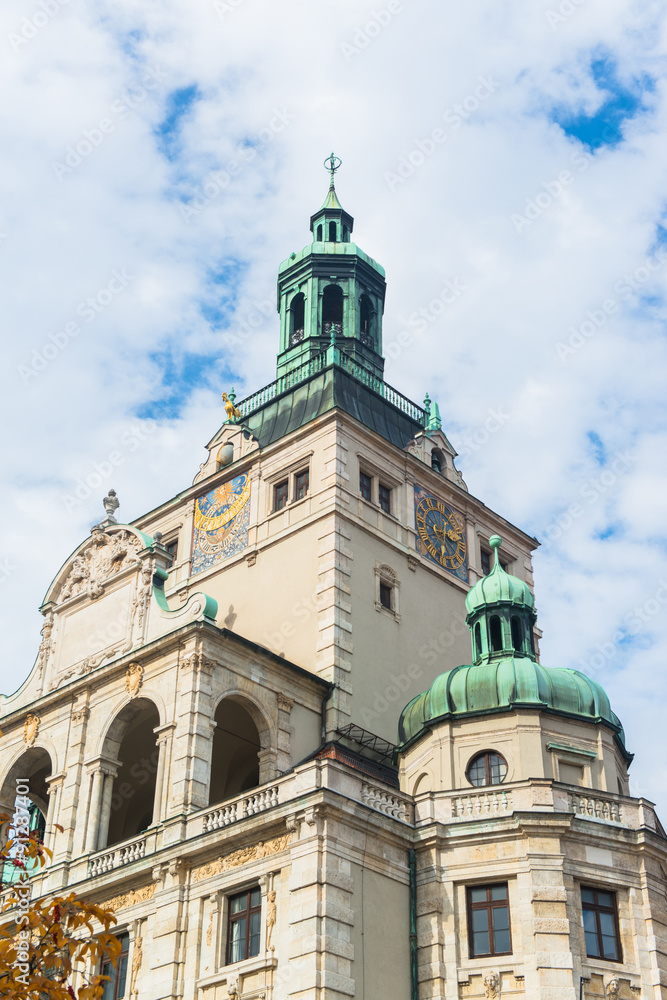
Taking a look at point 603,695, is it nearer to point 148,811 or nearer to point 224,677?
point 224,677

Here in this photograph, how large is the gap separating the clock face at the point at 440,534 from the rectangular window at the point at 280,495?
14.9 feet

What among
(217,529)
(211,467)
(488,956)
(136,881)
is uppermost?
(211,467)

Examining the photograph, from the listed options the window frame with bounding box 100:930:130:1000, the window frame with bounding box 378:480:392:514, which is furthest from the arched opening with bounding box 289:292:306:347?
the window frame with bounding box 100:930:130:1000

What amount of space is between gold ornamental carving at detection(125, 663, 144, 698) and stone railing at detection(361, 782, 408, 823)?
845cm

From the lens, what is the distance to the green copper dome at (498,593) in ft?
116

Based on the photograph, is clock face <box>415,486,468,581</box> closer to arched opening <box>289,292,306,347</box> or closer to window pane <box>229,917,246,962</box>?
arched opening <box>289,292,306,347</box>

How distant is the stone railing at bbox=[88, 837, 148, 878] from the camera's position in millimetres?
31625

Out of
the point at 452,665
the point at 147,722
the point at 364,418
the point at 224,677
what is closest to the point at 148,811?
the point at 147,722

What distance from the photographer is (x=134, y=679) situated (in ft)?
114

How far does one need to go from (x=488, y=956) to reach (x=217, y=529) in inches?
774

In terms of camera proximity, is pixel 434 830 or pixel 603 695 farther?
pixel 603 695

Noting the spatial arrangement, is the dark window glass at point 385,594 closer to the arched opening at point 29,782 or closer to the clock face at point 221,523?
the clock face at point 221,523

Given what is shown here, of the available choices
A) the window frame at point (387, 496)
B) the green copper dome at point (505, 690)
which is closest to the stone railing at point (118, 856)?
the green copper dome at point (505, 690)

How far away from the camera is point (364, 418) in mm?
42938
